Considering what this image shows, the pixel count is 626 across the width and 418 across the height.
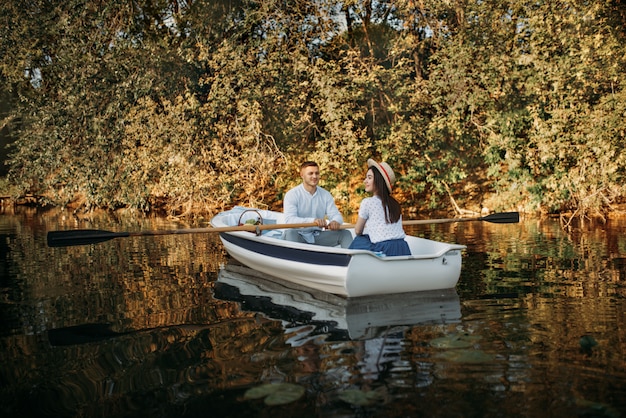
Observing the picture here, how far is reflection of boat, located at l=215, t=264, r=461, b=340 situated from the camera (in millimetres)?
4609

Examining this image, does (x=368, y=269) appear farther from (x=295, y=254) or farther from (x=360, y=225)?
(x=295, y=254)

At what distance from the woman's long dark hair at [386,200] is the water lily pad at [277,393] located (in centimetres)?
260

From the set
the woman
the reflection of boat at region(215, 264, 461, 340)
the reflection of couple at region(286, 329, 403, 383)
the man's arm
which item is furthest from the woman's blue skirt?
the reflection of couple at region(286, 329, 403, 383)

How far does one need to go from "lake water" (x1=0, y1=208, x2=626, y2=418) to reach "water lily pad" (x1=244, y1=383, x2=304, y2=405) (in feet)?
0.04

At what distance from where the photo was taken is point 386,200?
18.4ft

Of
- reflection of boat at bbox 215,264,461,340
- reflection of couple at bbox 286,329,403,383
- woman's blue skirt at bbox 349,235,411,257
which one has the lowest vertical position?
reflection of couple at bbox 286,329,403,383

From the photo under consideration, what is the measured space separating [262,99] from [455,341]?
10296 mm

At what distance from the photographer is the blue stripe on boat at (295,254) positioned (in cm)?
533

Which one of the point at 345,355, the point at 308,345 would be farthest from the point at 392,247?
the point at 345,355

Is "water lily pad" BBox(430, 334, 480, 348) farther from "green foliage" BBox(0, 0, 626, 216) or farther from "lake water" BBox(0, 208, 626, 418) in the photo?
"green foliage" BBox(0, 0, 626, 216)

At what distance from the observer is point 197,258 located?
8.59 meters

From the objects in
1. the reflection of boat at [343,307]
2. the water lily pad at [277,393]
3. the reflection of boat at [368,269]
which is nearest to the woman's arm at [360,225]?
the reflection of boat at [368,269]

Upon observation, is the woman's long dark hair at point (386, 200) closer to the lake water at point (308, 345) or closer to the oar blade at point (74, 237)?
the lake water at point (308, 345)

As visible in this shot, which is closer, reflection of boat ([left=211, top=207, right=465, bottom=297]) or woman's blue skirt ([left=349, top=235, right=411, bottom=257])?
reflection of boat ([left=211, top=207, right=465, bottom=297])
